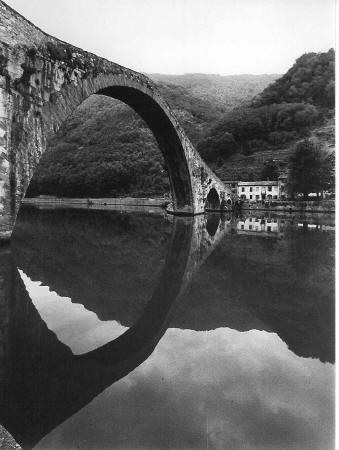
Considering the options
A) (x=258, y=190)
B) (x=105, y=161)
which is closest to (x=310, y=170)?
(x=258, y=190)

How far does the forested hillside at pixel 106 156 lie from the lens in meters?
53.2

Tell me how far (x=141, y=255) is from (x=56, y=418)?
18.8 feet

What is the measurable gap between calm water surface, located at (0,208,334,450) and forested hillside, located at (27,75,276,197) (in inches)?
1859

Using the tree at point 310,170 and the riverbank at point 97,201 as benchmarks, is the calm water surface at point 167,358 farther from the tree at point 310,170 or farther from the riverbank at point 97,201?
the riverbank at point 97,201

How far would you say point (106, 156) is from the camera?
180 ft

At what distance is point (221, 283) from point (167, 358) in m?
2.46

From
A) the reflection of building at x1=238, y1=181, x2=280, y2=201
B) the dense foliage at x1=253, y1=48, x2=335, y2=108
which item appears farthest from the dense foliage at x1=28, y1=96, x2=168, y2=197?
the dense foliage at x1=253, y1=48, x2=335, y2=108

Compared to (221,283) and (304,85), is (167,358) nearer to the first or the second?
(221,283)

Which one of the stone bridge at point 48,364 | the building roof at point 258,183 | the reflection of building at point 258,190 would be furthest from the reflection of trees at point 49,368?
the building roof at point 258,183

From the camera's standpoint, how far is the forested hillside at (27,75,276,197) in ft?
174

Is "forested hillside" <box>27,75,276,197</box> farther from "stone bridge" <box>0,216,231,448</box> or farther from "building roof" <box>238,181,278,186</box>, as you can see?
"stone bridge" <box>0,216,231,448</box>

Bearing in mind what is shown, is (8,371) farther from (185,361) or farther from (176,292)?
(176,292)

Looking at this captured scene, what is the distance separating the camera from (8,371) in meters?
2.71

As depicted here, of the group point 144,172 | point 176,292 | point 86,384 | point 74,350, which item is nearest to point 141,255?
point 176,292
